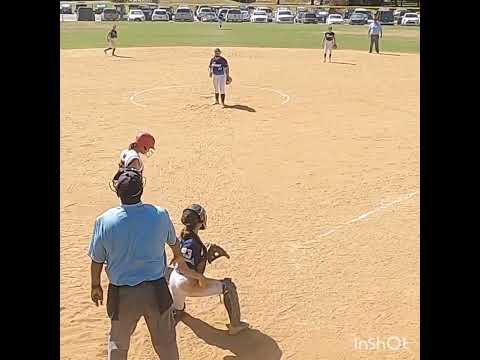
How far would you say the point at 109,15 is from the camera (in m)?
65.9

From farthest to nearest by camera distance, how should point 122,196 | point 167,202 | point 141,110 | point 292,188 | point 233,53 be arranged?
1. point 233,53
2. point 141,110
3. point 292,188
4. point 167,202
5. point 122,196

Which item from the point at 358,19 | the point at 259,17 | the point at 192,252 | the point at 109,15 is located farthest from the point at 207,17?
Result: the point at 192,252

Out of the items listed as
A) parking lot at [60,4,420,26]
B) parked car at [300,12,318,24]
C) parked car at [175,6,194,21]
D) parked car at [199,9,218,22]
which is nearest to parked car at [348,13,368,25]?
parking lot at [60,4,420,26]

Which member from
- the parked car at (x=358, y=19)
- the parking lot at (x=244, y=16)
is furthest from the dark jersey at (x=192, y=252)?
the parked car at (x=358, y=19)

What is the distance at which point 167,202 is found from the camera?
13.0 metres

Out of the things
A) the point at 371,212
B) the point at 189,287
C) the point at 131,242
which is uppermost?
the point at 131,242

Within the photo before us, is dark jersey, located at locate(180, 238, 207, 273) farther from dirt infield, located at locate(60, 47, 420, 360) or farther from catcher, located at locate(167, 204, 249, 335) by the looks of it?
dirt infield, located at locate(60, 47, 420, 360)

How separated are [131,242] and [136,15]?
207 feet

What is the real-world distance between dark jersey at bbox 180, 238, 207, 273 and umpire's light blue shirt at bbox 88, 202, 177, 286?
4.86 feet

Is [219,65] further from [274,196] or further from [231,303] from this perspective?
[231,303]

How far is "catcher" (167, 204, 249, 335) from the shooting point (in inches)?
299

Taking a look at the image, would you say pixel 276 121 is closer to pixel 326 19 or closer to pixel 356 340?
pixel 356 340

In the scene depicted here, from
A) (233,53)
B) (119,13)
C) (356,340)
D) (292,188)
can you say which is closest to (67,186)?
(292,188)

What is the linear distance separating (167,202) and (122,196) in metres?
7.06
